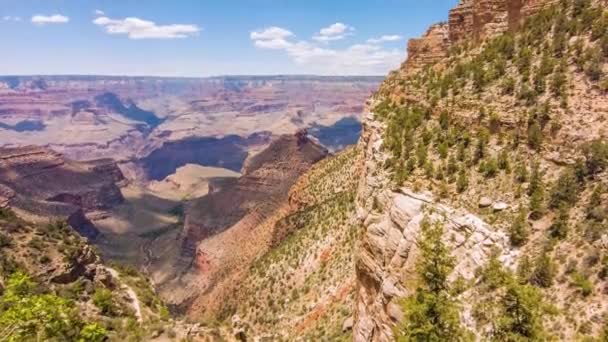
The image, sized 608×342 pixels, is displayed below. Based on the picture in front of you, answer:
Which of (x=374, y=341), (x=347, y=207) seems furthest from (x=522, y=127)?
(x=347, y=207)

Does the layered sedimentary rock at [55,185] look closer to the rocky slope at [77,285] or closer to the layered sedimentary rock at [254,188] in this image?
the layered sedimentary rock at [254,188]

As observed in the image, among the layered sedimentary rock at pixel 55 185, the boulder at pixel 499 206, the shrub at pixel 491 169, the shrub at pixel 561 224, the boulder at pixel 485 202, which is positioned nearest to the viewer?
the shrub at pixel 561 224

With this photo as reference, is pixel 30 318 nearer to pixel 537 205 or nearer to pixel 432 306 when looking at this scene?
pixel 432 306

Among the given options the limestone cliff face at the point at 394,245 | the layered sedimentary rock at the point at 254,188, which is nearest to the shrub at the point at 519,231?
the limestone cliff face at the point at 394,245

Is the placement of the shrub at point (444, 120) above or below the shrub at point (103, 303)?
above

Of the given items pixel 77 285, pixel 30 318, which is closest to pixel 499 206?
pixel 30 318

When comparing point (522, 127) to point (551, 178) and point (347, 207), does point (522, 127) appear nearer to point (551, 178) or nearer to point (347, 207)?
point (551, 178)
